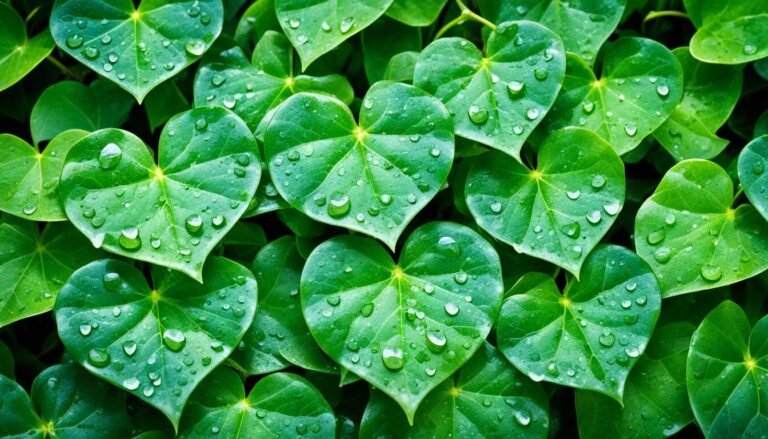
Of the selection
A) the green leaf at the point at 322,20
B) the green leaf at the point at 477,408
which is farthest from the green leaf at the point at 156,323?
the green leaf at the point at 322,20

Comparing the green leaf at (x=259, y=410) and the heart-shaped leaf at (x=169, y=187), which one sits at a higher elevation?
the heart-shaped leaf at (x=169, y=187)

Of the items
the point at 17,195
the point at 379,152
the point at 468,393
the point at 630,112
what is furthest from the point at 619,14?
the point at 17,195

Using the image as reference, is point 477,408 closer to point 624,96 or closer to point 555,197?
point 555,197

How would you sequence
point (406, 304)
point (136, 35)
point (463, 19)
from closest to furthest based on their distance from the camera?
1. point (406, 304)
2. point (136, 35)
3. point (463, 19)

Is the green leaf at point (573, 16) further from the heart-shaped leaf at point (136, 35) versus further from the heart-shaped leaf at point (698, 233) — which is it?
the heart-shaped leaf at point (136, 35)

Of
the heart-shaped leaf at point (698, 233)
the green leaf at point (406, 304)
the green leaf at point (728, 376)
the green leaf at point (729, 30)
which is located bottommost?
the green leaf at point (728, 376)

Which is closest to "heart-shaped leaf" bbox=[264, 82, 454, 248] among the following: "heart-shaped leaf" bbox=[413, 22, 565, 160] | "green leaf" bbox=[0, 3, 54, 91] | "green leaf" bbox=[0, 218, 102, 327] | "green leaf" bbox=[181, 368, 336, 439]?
"heart-shaped leaf" bbox=[413, 22, 565, 160]

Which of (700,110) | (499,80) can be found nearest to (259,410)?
(499,80)
